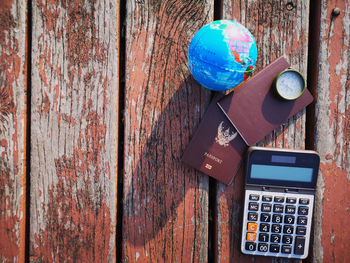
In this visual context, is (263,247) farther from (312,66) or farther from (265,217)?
(312,66)

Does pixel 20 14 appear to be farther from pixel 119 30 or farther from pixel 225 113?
pixel 225 113

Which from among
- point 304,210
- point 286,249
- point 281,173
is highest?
point 281,173

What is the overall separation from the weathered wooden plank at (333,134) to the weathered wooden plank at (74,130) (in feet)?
1.94

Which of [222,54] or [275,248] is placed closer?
[222,54]

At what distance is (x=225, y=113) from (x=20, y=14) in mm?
651

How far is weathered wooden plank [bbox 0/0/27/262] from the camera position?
69 centimetres

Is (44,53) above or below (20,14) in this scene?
below

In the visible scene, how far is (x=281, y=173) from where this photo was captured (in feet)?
2.23

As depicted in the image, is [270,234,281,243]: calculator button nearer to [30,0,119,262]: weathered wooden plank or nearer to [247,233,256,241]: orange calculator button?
[247,233,256,241]: orange calculator button

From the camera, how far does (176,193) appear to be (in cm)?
70

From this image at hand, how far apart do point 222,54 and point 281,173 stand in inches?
15.0

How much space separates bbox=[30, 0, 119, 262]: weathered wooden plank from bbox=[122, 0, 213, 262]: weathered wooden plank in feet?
0.17

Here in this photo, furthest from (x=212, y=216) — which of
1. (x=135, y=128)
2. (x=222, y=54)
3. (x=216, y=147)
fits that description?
(x=222, y=54)

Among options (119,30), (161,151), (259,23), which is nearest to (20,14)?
(119,30)
